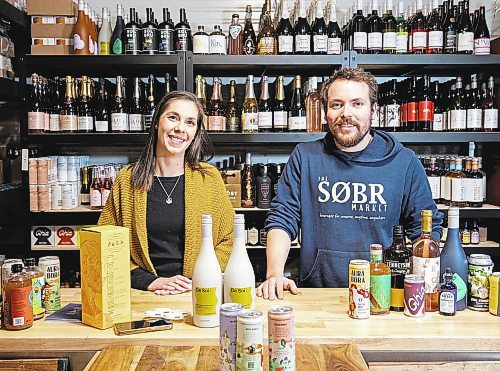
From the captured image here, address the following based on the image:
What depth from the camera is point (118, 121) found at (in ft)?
10.5

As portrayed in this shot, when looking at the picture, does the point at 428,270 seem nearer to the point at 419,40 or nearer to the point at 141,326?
the point at 141,326

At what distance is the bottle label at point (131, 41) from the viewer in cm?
317

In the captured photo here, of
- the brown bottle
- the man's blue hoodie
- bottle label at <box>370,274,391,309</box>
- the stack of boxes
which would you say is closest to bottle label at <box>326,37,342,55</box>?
the man's blue hoodie

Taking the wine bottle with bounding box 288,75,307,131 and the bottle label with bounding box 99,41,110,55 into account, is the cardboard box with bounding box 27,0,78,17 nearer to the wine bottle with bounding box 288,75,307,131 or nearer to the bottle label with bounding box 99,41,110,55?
the bottle label with bounding box 99,41,110,55

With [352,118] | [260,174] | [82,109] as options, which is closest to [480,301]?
[352,118]

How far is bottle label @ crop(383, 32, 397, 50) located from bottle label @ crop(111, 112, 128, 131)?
1.41 meters

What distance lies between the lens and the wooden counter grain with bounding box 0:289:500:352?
1436 mm

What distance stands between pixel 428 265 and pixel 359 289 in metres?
0.20

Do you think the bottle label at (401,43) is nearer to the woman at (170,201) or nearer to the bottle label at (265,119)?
the bottle label at (265,119)

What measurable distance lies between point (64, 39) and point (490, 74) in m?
2.37

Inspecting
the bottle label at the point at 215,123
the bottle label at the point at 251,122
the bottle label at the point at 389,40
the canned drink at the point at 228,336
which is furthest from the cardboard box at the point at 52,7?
the canned drink at the point at 228,336

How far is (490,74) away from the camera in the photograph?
138 inches

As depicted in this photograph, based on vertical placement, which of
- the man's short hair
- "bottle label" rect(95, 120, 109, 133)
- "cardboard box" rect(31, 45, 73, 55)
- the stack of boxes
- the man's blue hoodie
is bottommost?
the man's blue hoodie

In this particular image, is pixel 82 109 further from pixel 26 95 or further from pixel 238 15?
pixel 238 15
